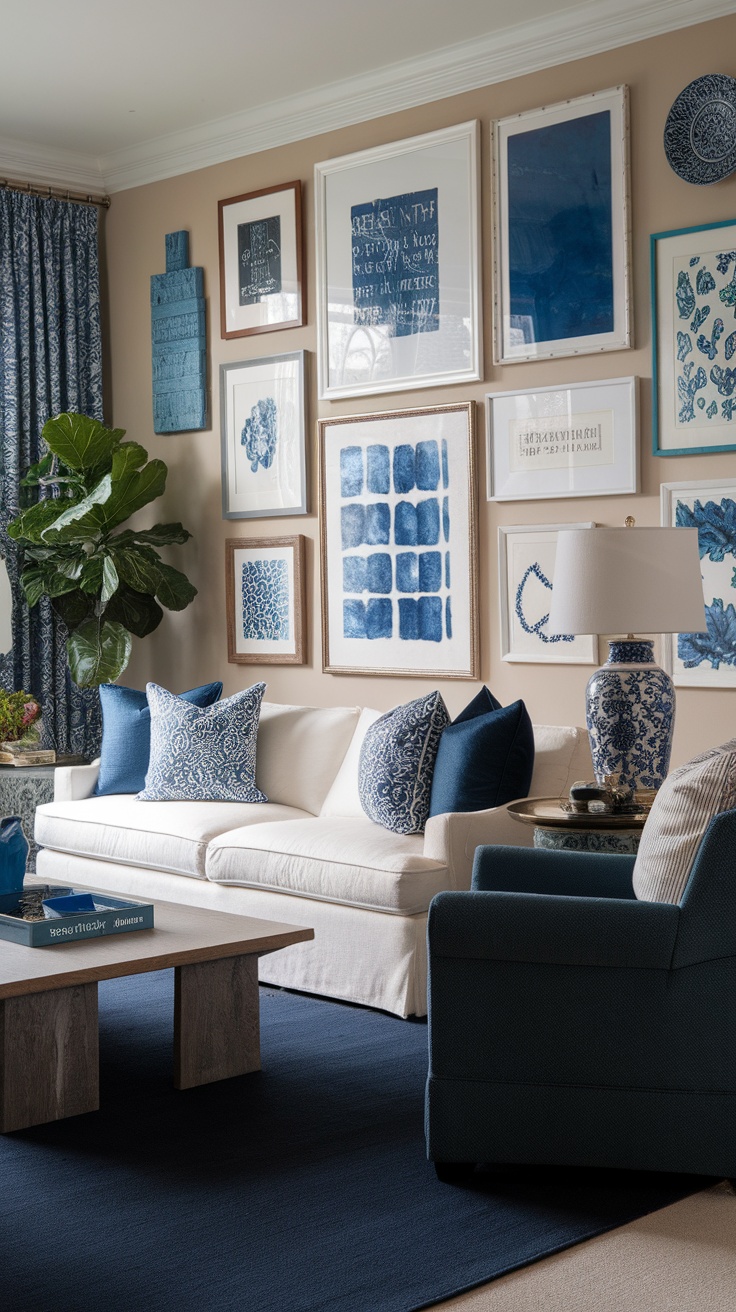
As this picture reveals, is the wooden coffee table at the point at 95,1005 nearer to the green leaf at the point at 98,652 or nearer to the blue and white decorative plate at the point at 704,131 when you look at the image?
the green leaf at the point at 98,652

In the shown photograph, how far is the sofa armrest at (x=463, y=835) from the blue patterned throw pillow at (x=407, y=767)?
0.24 metres

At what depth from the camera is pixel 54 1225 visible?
2521 mm

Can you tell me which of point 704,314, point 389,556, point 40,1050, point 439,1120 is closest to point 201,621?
point 389,556

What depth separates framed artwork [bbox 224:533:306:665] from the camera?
5.63 metres

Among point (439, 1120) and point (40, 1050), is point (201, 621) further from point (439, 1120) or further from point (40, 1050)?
point (439, 1120)

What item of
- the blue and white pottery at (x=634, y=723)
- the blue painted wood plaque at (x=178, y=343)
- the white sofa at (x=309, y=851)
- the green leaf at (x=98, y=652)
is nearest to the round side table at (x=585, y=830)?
the blue and white pottery at (x=634, y=723)

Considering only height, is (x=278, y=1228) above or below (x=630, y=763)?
below

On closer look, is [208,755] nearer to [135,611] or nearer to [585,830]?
[135,611]

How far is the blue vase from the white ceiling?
2.83 metres

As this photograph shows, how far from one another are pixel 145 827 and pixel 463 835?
1.27 meters

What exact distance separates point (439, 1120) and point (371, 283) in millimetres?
3516

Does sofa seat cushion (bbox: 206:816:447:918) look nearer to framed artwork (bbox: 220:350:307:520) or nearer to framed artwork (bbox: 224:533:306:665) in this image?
framed artwork (bbox: 224:533:306:665)

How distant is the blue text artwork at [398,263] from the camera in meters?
5.08

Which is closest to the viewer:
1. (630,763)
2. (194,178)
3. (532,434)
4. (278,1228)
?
(278,1228)
